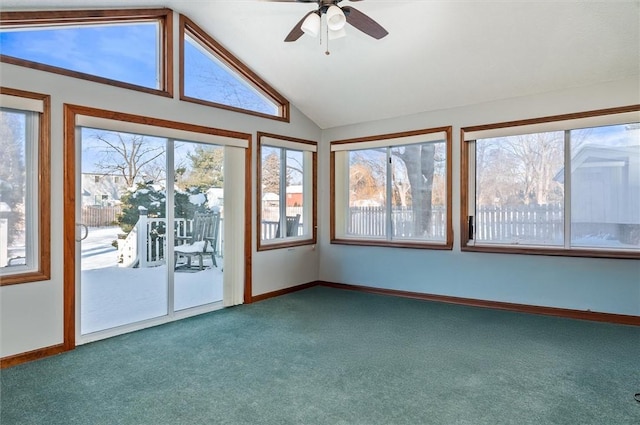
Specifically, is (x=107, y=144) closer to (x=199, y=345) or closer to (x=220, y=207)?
(x=220, y=207)

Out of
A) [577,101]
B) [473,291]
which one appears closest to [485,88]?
[577,101]

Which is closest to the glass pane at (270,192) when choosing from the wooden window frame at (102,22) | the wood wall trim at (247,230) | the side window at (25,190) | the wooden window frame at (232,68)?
the wood wall trim at (247,230)

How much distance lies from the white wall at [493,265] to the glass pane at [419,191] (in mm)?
230

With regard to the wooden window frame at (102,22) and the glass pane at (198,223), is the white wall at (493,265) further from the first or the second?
the wooden window frame at (102,22)

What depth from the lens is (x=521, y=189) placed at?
4.51 metres

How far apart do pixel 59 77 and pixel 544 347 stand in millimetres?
4799

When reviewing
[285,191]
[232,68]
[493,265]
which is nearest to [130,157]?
[232,68]

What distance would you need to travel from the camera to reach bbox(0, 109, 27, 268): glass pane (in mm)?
3016

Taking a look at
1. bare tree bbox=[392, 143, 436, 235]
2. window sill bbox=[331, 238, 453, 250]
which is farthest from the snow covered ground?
bare tree bbox=[392, 143, 436, 235]

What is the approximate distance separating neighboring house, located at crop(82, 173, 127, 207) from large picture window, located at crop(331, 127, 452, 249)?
3089mm

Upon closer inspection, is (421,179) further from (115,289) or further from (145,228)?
(115,289)

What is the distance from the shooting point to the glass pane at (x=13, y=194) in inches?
119

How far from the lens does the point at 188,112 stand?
419 cm

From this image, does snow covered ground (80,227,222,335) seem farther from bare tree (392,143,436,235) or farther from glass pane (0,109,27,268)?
bare tree (392,143,436,235)
